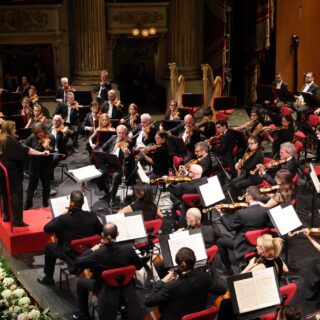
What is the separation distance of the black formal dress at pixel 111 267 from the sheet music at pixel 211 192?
1.79 m

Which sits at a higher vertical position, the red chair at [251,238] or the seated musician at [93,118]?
the seated musician at [93,118]

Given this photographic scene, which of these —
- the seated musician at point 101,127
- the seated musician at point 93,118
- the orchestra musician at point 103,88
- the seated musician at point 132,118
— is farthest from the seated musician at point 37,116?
the orchestra musician at point 103,88

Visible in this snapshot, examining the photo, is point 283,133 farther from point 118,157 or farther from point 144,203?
point 144,203

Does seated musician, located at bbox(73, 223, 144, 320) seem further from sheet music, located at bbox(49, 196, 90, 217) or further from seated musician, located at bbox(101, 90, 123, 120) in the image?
seated musician, located at bbox(101, 90, 123, 120)

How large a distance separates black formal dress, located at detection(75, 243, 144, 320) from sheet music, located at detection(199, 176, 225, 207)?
179 cm

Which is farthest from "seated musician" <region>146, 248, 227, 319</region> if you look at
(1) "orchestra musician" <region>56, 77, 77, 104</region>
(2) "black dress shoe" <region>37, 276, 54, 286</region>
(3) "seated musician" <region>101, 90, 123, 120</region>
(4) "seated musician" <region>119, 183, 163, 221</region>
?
(1) "orchestra musician" <region>56, 77, 77, 104</region>

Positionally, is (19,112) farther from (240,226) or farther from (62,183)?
(240,226)

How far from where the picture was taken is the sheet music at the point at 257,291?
6.40 meters

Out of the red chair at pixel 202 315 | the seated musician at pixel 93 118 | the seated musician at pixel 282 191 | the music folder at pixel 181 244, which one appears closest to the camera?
the red chair at pixel 202 315

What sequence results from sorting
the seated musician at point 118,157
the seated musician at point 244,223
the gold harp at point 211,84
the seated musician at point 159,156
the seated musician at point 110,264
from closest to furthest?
the seated musician at point 110,264 < the seated musician at point 244,223 < the seated musician at point 118,157 < the seated musician at point 159,156 < the gold harp at point 211,84

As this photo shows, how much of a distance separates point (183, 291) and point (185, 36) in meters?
11.9

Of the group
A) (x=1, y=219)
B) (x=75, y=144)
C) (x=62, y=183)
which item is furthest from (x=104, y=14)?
(x=1, y=219)

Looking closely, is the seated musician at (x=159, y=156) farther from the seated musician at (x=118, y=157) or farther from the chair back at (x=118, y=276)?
the chair back at (x=118, y=276)

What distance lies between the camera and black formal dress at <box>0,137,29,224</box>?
9031 millimetres
